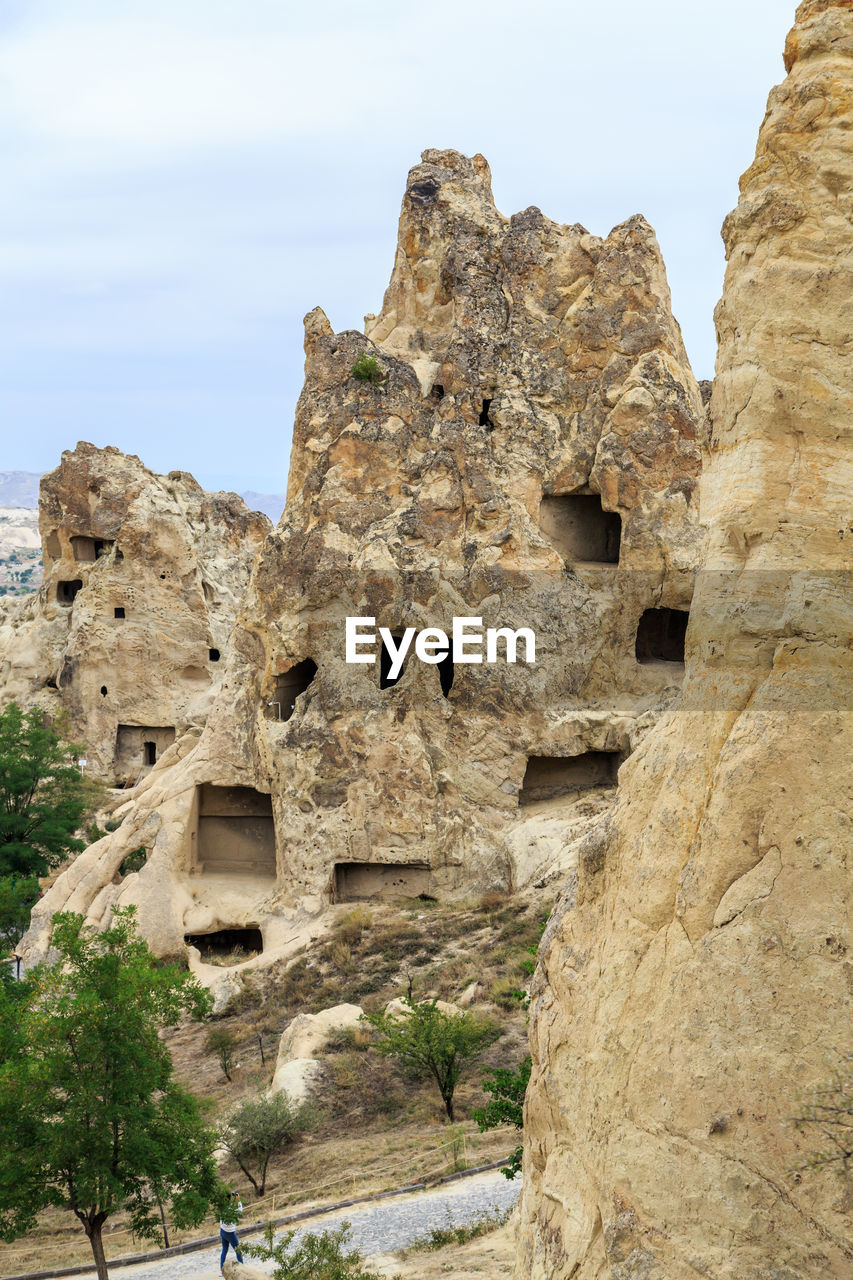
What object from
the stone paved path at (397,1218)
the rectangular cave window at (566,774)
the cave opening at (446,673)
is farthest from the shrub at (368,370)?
the stone paved path at (397,1218)

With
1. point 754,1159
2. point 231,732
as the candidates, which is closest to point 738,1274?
A: point 754,1159

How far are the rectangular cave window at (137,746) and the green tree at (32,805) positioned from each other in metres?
6.39

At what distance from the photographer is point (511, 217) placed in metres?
22.6

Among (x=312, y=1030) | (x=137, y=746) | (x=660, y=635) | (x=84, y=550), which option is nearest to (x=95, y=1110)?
(x=312, y=1030)

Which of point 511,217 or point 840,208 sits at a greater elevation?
point 511,217

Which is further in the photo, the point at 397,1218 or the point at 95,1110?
the point at 397,1218

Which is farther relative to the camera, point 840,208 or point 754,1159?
point 840,208

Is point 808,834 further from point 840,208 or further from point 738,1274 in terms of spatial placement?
point 840,208

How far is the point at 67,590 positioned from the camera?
36.1m

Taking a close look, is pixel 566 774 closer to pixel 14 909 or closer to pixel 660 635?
pixel 660 635

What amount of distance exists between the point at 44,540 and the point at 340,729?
19.5 meters

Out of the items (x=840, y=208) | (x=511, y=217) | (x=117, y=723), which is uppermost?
(x=511, y=217)

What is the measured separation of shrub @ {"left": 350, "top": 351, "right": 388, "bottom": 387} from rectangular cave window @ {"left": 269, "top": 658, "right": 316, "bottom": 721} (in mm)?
5478

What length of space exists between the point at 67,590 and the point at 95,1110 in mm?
28801
